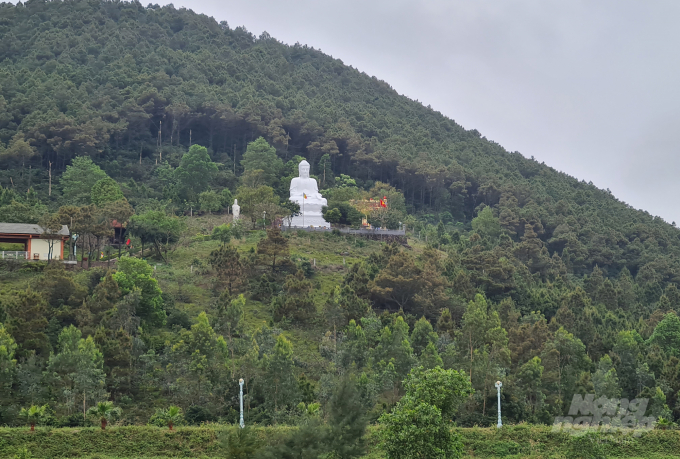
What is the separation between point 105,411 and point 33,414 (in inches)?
83.4

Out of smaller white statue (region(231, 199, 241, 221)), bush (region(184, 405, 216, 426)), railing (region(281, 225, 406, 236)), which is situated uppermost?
smaller white statue (region(231, 199, 241, 221))

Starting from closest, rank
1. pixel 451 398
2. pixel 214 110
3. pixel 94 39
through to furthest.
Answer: pixel 451 398, pixel 214 110, pixel 94 39

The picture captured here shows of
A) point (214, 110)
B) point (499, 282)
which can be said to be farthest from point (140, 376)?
point (214, 110)

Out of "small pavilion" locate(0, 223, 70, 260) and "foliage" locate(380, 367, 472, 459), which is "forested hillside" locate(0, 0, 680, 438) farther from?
"foliage" locate(380, 367, 472, 459)

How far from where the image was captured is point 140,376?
28109 mm

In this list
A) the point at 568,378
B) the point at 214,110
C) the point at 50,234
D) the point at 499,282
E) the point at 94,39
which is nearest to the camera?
the point at 568,378

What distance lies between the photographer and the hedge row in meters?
23.4

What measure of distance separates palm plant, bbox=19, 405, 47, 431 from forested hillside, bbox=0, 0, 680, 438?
544 mm

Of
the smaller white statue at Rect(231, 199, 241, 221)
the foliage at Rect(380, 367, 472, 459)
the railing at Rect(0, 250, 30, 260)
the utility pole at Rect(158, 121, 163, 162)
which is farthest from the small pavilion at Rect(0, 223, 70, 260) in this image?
the utility pole at Rect(158, 121, 163, 162)

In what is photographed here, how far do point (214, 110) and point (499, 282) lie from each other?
3836 cm

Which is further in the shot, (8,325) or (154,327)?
(154,327)

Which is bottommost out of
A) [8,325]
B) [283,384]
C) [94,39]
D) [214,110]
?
[283,384]

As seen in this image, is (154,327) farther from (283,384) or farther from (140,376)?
(283,384)

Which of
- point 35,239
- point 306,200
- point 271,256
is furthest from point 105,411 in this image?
point 306,200
